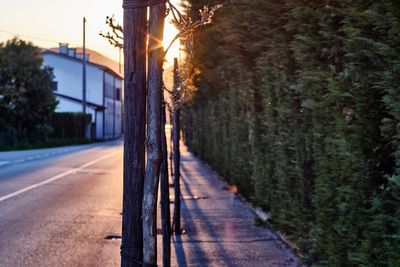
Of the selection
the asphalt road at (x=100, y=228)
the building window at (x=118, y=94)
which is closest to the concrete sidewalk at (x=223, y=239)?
the asphalt road at (x=100, y=228)

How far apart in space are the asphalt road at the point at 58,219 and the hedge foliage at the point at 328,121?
95.9 inches

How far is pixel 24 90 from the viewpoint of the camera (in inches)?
1966

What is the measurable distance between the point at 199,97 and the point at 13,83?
2757 centimetres

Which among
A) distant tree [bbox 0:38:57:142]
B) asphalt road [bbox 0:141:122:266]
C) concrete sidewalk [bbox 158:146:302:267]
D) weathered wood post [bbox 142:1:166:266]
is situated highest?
distant tree [bbox 0:38:57:142]

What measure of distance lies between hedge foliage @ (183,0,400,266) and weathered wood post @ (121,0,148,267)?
1600 mm

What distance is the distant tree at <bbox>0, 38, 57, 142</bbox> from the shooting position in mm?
49094

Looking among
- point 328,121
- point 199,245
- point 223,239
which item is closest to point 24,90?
point 223,239

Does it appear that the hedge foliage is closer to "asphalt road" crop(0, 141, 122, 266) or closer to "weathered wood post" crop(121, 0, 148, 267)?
"weathered wood post" crop(121, 0, 148, 267)

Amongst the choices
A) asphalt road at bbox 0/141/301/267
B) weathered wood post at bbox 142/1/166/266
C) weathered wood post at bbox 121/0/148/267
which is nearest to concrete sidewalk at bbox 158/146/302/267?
asphalt road at bbox 0/141/301/267

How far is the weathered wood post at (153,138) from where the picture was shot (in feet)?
12.7

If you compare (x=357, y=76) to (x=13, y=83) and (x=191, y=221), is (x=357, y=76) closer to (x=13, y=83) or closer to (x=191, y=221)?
(x=191, y=221)

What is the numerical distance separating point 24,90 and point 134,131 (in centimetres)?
4771

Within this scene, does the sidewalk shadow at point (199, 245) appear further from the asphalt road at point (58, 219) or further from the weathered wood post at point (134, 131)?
the weathered wood post at point (134, 131)

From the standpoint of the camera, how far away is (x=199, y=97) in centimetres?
2658
